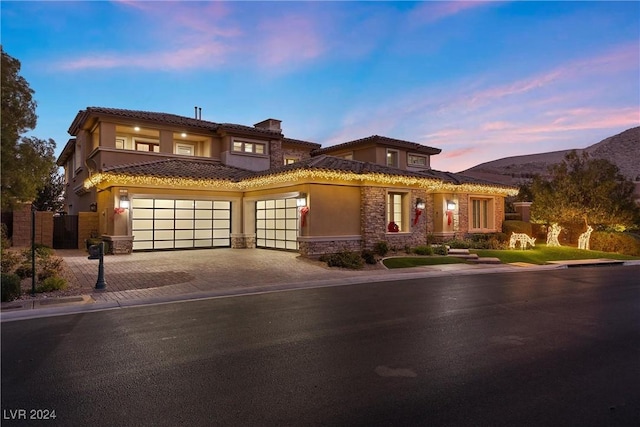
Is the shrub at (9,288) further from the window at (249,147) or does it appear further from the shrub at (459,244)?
the shrub at (459,244)

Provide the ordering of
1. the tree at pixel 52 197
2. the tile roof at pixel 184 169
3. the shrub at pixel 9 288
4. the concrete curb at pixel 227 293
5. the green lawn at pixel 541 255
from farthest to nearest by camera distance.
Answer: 1. the tree at pixel 52 197
2. the green lawn at pixel 541 255
3. the tile roof at pixel 184 169
4. the shrub at pixel 9 288
5. the concrete curb at pixel 227 293

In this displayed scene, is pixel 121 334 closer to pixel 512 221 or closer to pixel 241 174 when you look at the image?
pixel 241 174

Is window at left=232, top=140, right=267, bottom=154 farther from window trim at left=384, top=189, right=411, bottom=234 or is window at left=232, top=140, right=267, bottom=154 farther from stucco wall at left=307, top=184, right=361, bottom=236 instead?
window trim at left=384, top=189, right=411, bottom=234

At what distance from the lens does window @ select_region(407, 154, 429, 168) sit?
31612 millimetres

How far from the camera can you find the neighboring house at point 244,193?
→ 1867cm

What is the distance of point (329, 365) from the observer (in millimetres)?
5211

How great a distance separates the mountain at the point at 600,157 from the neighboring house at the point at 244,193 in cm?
4206

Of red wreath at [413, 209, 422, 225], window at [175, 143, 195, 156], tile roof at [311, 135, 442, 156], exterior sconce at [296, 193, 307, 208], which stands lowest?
red wreath at [413, 209, 422, 225]

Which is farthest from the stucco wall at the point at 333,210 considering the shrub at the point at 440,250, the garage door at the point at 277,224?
the shrub at the point at 440,250

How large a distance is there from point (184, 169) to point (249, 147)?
569 centimetres

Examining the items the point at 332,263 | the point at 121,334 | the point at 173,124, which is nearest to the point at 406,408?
the point at 121,334

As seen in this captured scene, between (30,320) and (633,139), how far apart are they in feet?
304

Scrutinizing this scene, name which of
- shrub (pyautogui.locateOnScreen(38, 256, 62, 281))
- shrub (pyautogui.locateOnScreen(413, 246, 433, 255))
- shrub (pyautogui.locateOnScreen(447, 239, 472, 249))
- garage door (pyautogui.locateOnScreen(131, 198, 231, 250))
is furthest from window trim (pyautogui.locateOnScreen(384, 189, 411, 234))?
shrub (pyautogui.locateOnScreen(38, 256, 62, 281))

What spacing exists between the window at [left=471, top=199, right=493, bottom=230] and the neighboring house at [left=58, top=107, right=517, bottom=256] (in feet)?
0.22
